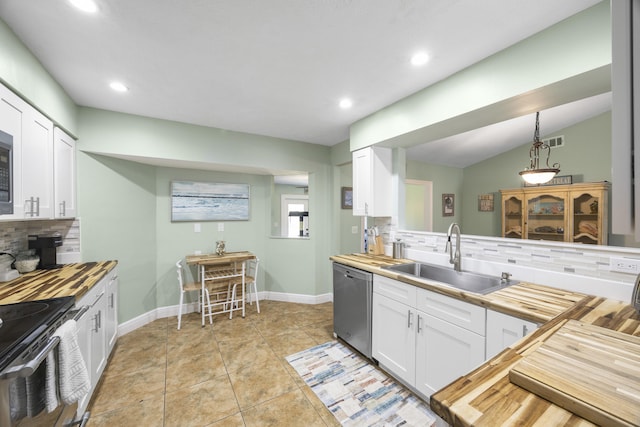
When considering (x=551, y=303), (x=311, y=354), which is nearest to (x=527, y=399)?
(x=551, y=303)

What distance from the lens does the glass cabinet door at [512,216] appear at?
432 cm

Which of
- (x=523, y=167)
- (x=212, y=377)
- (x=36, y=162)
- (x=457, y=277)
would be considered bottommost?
(x=212, y=377)

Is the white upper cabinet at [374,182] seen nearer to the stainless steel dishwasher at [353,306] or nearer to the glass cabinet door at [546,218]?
the stainless steel dishwasher at [353,306]

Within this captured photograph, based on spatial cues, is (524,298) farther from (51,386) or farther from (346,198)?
(346,198)

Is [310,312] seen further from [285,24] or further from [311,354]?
[285,24]

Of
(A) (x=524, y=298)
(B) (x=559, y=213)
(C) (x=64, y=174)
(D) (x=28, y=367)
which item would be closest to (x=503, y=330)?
(A) (x=524, y=298)

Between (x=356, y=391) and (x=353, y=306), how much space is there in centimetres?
69

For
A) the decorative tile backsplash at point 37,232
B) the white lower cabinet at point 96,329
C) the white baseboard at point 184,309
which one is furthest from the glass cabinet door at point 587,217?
the decorative tile backsplash at point 37,232

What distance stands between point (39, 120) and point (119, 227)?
1389 mm

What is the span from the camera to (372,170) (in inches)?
111

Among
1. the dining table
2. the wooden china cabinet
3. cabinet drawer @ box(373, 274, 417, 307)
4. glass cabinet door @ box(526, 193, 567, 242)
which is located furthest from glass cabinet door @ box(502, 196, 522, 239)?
the dining table

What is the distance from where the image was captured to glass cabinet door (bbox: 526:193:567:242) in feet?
12.8

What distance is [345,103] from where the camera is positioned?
254cm

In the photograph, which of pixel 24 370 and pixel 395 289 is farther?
pixel 395 289
